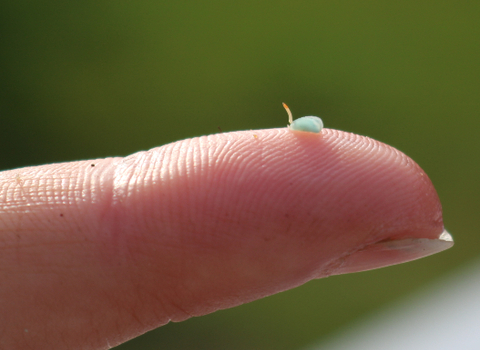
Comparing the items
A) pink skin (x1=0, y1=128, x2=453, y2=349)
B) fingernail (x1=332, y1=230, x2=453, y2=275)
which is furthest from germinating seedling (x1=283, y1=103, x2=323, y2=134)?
fingernail (x1=332, y1=230, x2=453, y2=275)

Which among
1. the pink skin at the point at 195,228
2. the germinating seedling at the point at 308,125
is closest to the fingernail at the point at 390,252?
the pink skin at the point at 195,228

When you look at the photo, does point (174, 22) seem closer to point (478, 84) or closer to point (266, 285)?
point (478, 84)

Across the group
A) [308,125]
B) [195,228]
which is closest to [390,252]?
[308,125]

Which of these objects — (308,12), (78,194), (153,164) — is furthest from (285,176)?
(308,12)

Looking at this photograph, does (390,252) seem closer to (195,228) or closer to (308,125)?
(308,125)

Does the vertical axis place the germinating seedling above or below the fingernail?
above

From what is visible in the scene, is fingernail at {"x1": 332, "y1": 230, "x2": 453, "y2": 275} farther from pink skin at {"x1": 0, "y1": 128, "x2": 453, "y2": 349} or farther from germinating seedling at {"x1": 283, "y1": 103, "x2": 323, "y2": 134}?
germinating seedling at {"x1": 283, "y1": 103, "x2": 323, "y2": 134}

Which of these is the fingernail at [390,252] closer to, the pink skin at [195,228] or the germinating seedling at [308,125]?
the pink skin at [195,228]
